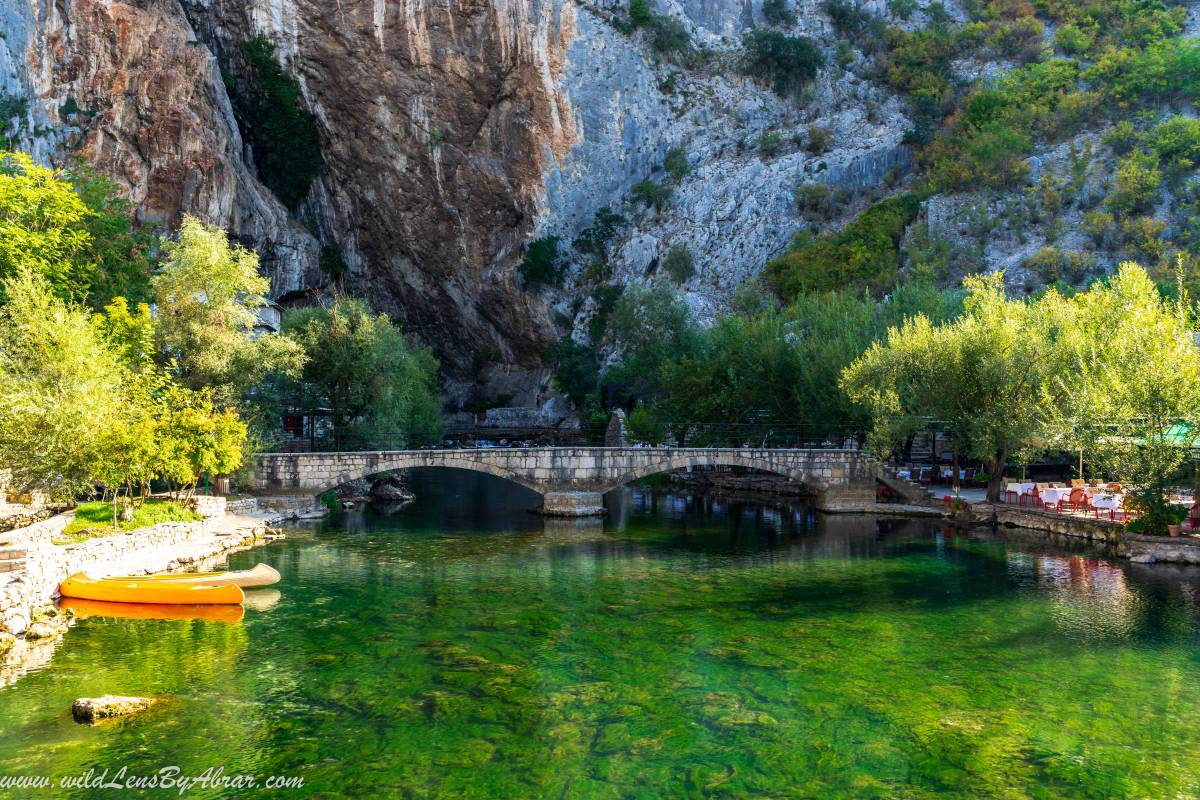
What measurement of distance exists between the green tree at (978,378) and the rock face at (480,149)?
3320 cm

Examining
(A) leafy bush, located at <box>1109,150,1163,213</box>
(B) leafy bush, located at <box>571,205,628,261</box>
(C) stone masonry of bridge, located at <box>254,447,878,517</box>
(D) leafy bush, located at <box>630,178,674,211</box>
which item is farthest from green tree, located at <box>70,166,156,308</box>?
(A) leafy bush, located at <box>1109,150,1163,213</box>

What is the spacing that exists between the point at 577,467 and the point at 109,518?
1852 centimetres

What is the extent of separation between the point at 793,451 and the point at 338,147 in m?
52.4

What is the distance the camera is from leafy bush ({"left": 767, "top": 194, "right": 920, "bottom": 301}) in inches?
2532

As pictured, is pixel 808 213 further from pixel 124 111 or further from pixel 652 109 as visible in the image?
pixel 124 111

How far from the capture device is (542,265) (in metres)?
72.2

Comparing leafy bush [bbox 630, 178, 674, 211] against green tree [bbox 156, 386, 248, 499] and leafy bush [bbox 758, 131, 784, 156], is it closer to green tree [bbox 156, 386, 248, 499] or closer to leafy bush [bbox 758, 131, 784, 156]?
leafy bush [bbox 758, 131, 784, 156]

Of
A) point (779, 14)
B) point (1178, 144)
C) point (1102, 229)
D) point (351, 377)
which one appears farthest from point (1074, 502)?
point (779, 14)

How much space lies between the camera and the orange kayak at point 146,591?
1950cm

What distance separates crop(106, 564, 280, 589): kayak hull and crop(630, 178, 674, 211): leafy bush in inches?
2330

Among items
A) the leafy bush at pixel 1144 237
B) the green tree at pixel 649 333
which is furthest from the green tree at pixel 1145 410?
the leafy bush at pixel 1144 237

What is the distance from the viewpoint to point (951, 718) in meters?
13.3

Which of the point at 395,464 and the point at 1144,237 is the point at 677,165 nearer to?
the point at 1144,237

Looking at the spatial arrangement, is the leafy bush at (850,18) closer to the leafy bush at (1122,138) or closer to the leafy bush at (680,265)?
the leafy bush at (1122,138)
